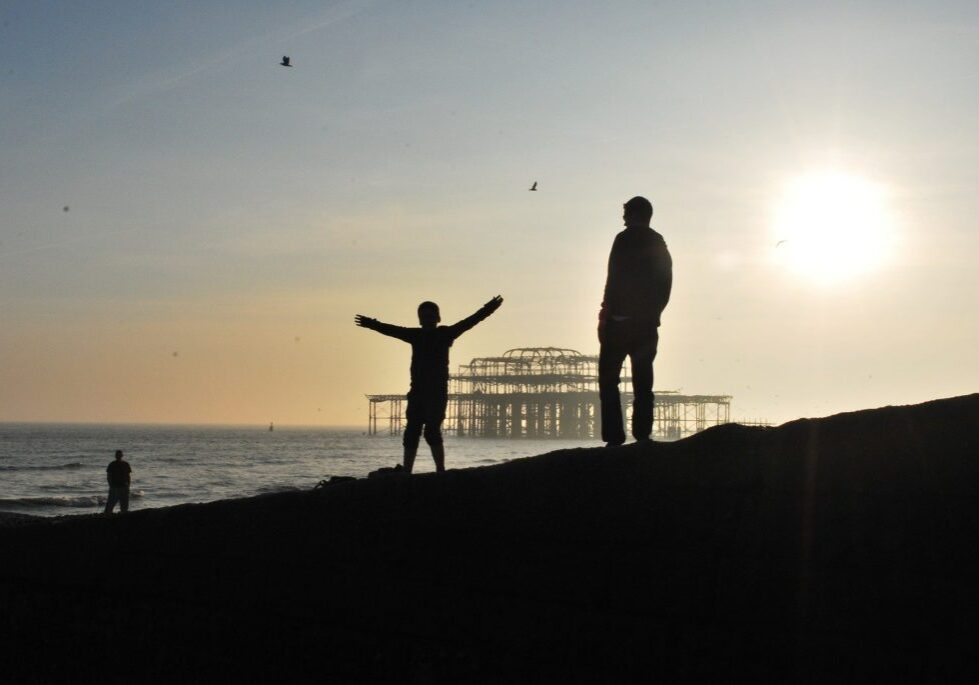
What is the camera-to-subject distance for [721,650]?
4.03m

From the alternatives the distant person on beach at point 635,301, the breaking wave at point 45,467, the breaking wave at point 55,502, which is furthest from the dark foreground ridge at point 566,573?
the breaking wave at point 45,467

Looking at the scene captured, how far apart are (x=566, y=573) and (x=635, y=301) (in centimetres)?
236

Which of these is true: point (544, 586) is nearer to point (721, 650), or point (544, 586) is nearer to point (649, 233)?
point (721, 650)

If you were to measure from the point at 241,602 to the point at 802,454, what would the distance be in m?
2.61

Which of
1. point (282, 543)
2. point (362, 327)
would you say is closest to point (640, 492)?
point (282, 543)

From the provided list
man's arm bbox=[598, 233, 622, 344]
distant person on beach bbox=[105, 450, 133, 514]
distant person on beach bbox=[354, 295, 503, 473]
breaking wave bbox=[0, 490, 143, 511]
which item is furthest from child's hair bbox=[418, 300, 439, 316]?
breaking wave bbox=[0, 490, 143, 511]

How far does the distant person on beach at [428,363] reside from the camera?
774 cm

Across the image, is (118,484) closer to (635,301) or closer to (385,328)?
(385,328)

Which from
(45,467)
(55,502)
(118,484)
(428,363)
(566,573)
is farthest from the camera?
(45,467)

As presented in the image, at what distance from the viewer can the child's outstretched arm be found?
7.77 m

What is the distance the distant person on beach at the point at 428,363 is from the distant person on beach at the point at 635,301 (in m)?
1.54

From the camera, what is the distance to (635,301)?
6.38m

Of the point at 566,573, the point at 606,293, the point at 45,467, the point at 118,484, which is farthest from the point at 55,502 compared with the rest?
the point at 566,573

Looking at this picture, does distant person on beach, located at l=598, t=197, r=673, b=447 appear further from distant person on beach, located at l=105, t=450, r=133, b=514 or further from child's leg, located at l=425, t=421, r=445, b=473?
distant person on beach, located at l=105, t=450, r=133, b=514
